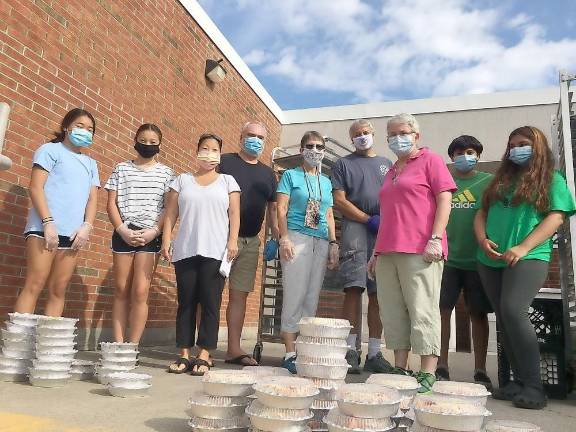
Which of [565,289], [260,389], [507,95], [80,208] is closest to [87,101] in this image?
[80,208]

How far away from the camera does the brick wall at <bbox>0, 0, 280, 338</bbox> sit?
14.0 ft

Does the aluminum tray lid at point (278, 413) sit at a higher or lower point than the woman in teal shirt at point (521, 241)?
lower

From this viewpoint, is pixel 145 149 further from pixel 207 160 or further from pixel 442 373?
pixel 442 373

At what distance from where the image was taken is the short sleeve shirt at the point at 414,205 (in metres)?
3.32

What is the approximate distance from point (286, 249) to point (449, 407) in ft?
7.08

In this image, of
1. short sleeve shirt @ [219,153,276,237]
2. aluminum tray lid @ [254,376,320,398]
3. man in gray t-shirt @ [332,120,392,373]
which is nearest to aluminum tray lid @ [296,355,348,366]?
aluminum tray lid @ [254,376,320,398]

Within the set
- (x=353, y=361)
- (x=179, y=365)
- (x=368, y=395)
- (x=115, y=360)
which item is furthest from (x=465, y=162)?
(x=115, y=360)

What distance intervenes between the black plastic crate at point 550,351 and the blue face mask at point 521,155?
1.11 meters

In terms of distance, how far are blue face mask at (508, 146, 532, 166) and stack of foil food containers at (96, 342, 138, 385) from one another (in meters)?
3.04

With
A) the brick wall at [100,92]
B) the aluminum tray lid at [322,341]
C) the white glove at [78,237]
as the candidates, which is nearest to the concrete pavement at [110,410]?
the aluminum tray lid at [322,341]

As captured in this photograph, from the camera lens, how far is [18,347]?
326 centimetres

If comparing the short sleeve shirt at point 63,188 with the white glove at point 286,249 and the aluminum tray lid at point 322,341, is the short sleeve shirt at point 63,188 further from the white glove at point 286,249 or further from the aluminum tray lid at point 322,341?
the aluminum tray lid at point 322,341

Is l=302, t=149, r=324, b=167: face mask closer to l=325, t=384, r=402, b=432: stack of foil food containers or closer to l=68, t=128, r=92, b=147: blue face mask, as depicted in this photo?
l=68, t=128, r=92, b=147: blue face mask

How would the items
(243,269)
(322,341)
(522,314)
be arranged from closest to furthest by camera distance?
(322,341) → (522,314) → (243,269)
